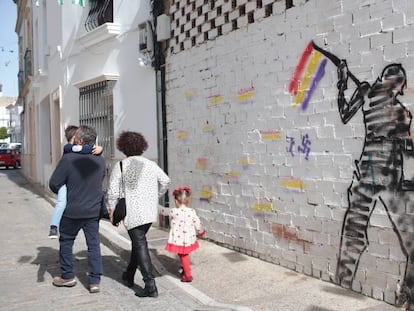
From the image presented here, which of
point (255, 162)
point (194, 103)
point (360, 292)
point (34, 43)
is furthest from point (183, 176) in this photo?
point (34, 43)

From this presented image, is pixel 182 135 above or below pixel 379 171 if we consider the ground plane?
above

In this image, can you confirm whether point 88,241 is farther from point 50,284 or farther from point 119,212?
point 50,284

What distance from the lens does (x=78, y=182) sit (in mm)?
5043

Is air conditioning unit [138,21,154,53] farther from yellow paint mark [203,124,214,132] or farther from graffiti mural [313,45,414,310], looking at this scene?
graffiti mural [313,45,414,310]

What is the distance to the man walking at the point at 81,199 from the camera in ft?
16.5

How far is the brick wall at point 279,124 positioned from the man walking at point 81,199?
1.87 metres

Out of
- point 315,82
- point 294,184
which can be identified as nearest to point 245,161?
point 294,184

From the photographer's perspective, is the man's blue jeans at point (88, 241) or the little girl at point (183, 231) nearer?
the man's blue jeans at point (88, 241)

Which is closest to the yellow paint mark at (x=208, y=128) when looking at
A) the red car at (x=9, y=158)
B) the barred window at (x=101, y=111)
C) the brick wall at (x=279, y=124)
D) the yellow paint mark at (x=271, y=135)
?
the brick wall at (x=279, y=124)

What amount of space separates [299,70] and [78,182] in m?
2.59

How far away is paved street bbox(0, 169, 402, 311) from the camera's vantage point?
14.5 feet

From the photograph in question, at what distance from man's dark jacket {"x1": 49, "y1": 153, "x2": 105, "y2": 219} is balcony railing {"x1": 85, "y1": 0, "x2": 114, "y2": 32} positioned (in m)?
5.60

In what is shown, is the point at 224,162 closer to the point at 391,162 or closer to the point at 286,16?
the point at 286,16

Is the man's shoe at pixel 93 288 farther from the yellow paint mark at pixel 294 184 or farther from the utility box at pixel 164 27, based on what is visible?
the utility box at pixel 164 27
